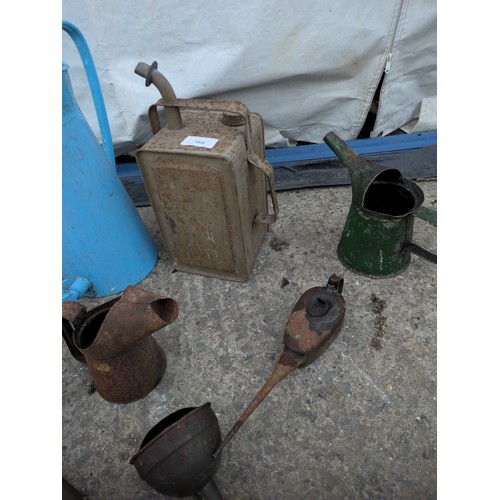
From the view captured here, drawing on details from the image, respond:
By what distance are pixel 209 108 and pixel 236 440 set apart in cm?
105

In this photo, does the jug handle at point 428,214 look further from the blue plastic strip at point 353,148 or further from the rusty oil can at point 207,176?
the blue plastic strip at point 353,148

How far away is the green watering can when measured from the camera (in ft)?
4.53

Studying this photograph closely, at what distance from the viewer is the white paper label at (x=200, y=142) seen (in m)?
1.23

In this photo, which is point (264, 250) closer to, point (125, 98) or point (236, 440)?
point (236, 440)

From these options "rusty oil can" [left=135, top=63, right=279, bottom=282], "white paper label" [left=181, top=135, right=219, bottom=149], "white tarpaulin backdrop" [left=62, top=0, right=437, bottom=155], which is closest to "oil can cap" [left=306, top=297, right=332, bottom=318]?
"rusty oil can" [left=135, top=63, right=279, bottom=282]

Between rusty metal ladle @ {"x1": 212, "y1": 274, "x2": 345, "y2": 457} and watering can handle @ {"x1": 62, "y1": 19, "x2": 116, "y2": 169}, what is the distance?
92 centimetres

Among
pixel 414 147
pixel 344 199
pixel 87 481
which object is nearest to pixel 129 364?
pixel 87 481

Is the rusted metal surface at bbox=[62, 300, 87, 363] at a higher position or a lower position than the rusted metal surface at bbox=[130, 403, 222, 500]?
higher

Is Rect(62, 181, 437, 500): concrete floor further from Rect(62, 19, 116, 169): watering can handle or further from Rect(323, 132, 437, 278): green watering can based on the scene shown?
Rect(62, 19, 116, 169): watering can handle

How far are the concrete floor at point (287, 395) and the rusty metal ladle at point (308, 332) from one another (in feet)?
0.44

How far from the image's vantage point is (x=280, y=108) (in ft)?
6.83

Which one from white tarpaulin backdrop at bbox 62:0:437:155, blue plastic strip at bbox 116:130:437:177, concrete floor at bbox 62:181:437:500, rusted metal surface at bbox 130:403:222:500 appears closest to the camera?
rusted metal surface at bbox 130:403:222:500

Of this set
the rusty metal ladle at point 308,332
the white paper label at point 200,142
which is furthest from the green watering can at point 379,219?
the white paper label at point 200,142

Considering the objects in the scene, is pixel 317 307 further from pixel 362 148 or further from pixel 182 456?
pixel 362 148
